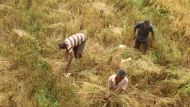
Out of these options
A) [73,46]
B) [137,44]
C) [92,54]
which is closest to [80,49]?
[73,46]

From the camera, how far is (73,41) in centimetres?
782

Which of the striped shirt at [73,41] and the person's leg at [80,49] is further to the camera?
the person's leg at [80,49]

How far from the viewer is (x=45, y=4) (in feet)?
33.6

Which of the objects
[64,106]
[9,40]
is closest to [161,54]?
[64,106]

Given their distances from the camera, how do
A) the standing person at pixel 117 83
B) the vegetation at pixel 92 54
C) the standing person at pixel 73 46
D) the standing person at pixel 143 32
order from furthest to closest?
the standing person at pixel 143 32 → the standing person at pixel 73 46 → the vegetation at pixel 92 54 → the standing person at pixel 117 83

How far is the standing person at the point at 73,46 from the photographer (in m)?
7.67

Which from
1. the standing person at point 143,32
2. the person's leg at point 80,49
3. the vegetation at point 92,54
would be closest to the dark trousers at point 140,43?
the standing person at point 143,32

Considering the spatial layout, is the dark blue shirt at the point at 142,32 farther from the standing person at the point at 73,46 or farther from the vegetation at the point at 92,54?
the standing person at the point at 73,46

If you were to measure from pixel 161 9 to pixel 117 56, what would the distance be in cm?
245

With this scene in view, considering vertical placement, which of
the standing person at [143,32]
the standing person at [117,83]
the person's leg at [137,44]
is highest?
the standing person at [143,32]

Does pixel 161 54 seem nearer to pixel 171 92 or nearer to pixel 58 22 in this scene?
pixel 171 92

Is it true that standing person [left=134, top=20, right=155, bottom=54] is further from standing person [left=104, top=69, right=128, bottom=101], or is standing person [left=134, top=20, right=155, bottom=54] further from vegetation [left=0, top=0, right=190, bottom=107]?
standing person [left=104, top=69, right=128, bottom=101]

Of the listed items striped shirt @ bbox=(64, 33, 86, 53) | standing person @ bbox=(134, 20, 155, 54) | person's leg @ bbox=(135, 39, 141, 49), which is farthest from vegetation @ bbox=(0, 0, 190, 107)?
striped shirt @ bbox=(64, 33, 86, 53)

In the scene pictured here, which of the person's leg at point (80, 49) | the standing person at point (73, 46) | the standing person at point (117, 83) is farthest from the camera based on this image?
the person's leg at point (80, 49)
